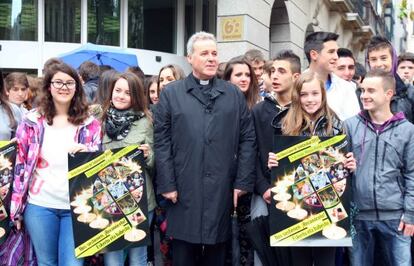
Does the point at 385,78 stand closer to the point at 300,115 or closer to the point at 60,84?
the point at 300,115

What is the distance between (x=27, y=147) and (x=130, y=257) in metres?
1.18

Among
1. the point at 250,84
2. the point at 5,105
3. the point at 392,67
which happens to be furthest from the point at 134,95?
the point at 392,67

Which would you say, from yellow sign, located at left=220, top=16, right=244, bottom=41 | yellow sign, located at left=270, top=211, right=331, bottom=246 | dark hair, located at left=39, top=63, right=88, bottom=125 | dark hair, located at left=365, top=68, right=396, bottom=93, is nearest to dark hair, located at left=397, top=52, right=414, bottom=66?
dark hair, located at left=365, top=68, right=396, bottom=93

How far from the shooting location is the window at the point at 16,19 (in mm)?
9711

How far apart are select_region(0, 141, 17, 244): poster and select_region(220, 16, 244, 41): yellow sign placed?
7529mm

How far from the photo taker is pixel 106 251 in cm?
391

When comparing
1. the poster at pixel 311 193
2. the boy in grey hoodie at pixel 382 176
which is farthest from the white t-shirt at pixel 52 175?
the boy in grey hoodie at pixel 382 176

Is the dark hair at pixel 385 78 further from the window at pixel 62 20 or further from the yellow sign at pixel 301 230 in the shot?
the window at pixel 62 20

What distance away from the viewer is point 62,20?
9992 mm

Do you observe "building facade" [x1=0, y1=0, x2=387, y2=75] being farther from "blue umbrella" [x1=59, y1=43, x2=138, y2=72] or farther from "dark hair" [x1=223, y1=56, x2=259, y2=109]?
"dark hair" [x1=223, y1=56, x2=259, y2=109]

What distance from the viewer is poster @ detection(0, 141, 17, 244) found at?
393cm

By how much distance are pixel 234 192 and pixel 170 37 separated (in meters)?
8.01

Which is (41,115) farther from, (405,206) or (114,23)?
(114,23)

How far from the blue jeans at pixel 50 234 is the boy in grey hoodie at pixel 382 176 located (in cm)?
223
